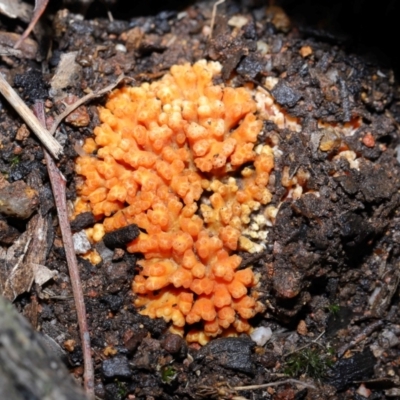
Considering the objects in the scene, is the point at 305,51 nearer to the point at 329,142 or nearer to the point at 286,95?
the point at 286,95

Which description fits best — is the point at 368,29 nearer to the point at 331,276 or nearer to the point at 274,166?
the point at 274,166

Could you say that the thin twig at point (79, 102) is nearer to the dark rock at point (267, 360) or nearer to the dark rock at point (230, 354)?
the dark rock at point (230, 354)

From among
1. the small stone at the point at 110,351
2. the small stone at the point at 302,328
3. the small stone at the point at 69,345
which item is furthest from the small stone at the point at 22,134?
the small stone at the point at 302,328

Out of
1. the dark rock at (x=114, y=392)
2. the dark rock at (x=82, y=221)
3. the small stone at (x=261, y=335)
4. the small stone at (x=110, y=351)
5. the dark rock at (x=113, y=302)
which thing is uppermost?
the dark rock at (x=82, y=221)

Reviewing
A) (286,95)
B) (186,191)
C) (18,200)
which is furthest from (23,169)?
(286,95)

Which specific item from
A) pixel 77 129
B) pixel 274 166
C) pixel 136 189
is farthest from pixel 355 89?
pixel 77 129

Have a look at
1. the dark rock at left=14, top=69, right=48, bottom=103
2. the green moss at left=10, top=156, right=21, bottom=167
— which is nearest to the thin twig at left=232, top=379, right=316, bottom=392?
the green moss at left=10, top=156, right=21, bottom=167

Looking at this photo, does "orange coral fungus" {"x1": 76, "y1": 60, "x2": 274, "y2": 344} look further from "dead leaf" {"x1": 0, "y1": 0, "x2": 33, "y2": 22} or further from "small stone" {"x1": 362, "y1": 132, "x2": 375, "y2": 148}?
"dead leaf" {"x1": 0, "y1": 0, "x2": 33, "y2": 22}

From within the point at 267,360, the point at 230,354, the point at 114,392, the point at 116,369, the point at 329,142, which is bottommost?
the point at 267,360
